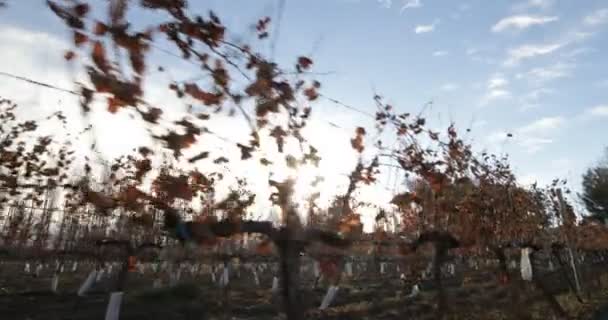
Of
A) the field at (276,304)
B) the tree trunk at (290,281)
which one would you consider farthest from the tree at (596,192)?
the tree trunk at (290,281)

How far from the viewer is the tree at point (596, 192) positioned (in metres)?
48.8

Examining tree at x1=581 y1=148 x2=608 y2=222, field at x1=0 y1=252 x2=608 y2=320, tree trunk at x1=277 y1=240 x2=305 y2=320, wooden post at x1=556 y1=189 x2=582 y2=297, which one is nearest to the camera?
tree trunk at x1=277 y1=240 x2=305 y2=320

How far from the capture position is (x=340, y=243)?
4.64 metres

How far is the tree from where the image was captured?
48750 millimetres

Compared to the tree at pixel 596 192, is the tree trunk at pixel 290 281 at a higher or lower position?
lower

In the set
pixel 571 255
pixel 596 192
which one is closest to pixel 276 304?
pixel 571 255

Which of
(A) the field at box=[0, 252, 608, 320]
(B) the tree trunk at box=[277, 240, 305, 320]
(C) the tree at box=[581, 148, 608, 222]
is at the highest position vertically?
(C) the tree at box=[581, 148, 608, 222]

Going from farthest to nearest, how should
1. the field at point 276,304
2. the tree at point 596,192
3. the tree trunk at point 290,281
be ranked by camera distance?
1. the tree at point 596,192
2. the field at point 276,304
3. the tree trunk at point 290,281

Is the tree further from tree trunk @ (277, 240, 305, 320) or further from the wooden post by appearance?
tree trunk @ (277, 240, 305, 320)

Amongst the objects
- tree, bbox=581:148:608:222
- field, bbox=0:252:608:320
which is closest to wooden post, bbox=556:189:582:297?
field, bbox=0:252:608:320

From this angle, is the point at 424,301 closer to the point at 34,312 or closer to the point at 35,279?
the point at 34,312

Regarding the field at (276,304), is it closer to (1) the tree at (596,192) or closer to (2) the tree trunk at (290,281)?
(2) the tree trunk at (290,281)

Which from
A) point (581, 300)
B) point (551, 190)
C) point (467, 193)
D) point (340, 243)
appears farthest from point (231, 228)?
point (551, 190)

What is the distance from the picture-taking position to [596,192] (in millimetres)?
49938
